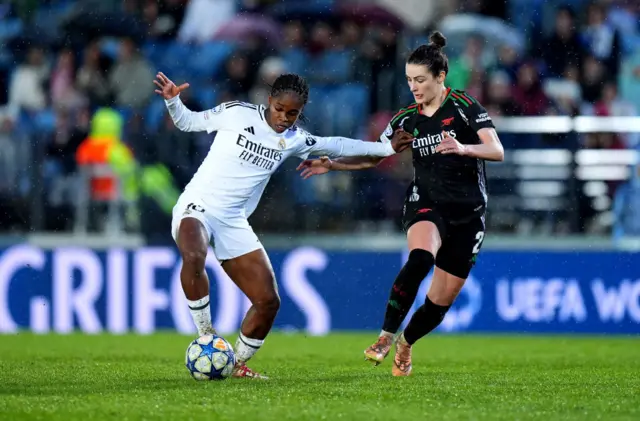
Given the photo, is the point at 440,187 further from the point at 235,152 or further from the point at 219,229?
the point at 219,229

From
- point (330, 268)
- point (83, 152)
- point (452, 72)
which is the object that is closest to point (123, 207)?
point (83, 152)

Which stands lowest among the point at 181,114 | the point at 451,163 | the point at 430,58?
the point at 451,163

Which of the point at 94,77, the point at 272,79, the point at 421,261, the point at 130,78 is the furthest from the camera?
the point at 94,77

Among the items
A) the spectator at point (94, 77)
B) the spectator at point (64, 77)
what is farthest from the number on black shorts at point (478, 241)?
the spectator at point (64, 77)

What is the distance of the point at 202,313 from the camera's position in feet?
27.3

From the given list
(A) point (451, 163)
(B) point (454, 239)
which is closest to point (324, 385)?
(B) point (454, 239)

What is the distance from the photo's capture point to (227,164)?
854cm

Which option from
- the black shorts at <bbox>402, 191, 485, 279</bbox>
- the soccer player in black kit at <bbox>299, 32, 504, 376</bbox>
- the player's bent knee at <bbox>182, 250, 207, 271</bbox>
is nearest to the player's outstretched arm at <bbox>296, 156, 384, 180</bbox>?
the soccer player in black kit at <bbox>299, 32, 504, 376</bbox>

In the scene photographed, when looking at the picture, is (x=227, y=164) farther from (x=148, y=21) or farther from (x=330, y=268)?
(x=148, y=21)

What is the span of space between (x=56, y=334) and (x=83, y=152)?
2.28 metres

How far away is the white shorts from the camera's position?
845 cm

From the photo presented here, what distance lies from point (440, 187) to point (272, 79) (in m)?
6.72

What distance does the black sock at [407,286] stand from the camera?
323 inches

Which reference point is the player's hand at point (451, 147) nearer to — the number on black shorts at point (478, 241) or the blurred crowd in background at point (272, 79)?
the number on black shorts at point (478, 241)
